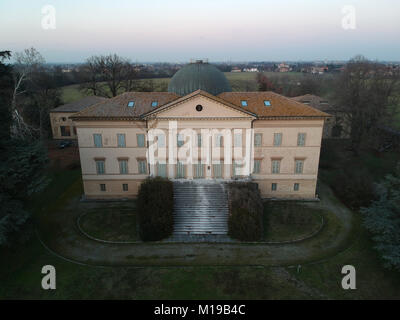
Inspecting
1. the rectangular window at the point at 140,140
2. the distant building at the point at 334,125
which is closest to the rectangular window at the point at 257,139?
the rectangular window at the point at 140,140

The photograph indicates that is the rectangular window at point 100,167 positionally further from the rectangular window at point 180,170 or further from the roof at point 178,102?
the rectangular window at point 180,170

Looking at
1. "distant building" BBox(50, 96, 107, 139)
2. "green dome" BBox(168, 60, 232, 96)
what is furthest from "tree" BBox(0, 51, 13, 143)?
"distant building" BBox(50, 96, 107, 139)

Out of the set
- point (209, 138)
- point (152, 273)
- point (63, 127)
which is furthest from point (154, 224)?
point (63, 127)

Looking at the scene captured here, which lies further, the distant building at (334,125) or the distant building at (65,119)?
the distant building at (65,119)

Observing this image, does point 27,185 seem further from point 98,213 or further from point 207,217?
point 207,217

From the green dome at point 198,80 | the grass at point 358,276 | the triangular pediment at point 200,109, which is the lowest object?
the grass at point 358,276

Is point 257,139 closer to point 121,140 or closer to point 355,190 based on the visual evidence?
point 355,190

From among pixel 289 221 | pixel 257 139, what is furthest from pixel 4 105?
pixel 289 221
